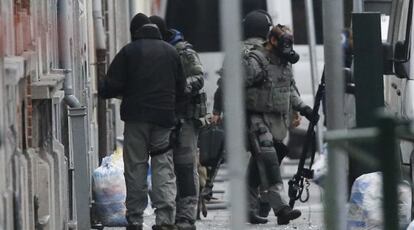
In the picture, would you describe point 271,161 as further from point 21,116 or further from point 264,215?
point 21,116

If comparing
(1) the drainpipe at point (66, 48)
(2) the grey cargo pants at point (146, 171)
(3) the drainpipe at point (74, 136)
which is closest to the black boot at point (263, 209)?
(2) the grey cargo pants at point (146, 171)

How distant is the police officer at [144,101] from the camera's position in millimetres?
12125

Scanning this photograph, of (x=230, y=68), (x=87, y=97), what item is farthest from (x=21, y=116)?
(x=87, y=97)

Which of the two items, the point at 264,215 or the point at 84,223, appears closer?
the point at 84,223

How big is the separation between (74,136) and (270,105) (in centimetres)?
228

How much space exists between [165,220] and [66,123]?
3.50 feet

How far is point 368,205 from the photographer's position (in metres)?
9.81

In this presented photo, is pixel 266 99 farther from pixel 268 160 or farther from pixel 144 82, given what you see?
pixel 144 82

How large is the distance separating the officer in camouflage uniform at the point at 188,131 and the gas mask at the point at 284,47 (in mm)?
916

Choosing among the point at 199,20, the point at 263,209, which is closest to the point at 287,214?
the point at 263,209

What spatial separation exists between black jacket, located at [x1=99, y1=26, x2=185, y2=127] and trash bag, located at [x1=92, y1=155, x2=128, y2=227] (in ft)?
3.64

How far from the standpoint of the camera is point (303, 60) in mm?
23453

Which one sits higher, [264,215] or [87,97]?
[87,97]

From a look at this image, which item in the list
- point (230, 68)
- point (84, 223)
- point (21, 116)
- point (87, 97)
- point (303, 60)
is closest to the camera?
point (230, 68)
